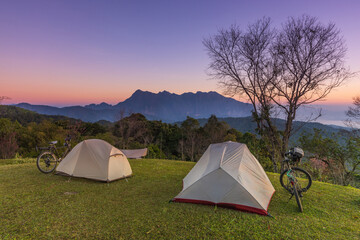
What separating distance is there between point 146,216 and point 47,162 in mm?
6071

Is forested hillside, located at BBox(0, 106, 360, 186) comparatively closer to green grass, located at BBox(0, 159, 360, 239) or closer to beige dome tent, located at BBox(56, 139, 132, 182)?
beige dome tent, located at BBox(56, 139, 132, 182)

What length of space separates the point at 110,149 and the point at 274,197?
576 centimetres

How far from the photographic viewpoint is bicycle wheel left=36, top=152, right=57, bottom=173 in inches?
298

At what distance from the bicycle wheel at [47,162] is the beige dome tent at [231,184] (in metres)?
6.08

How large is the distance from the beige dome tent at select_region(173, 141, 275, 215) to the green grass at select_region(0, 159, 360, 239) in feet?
0.69

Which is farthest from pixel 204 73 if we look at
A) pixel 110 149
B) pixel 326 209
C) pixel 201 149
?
pixel 201 149

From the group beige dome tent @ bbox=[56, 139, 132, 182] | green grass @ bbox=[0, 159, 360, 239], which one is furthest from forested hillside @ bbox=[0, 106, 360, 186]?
green grass @ bbox=[0, 159, 360, 239]

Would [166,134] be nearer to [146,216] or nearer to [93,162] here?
[93,162]

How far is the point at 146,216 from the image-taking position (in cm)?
397

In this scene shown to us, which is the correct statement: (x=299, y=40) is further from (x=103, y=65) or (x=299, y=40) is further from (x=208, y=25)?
(x=103, y=65)

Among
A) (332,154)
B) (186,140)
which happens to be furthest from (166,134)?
(332,154)

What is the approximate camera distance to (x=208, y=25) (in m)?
14.4

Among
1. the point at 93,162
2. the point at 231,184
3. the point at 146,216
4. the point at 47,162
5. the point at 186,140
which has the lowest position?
the point at 186,140

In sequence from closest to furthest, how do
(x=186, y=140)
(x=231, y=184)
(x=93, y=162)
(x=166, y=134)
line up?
1. (x=231, y=184)
2. (x=93, y=162)
3. (x=186, y=140)
4. (x=166, y=134)
